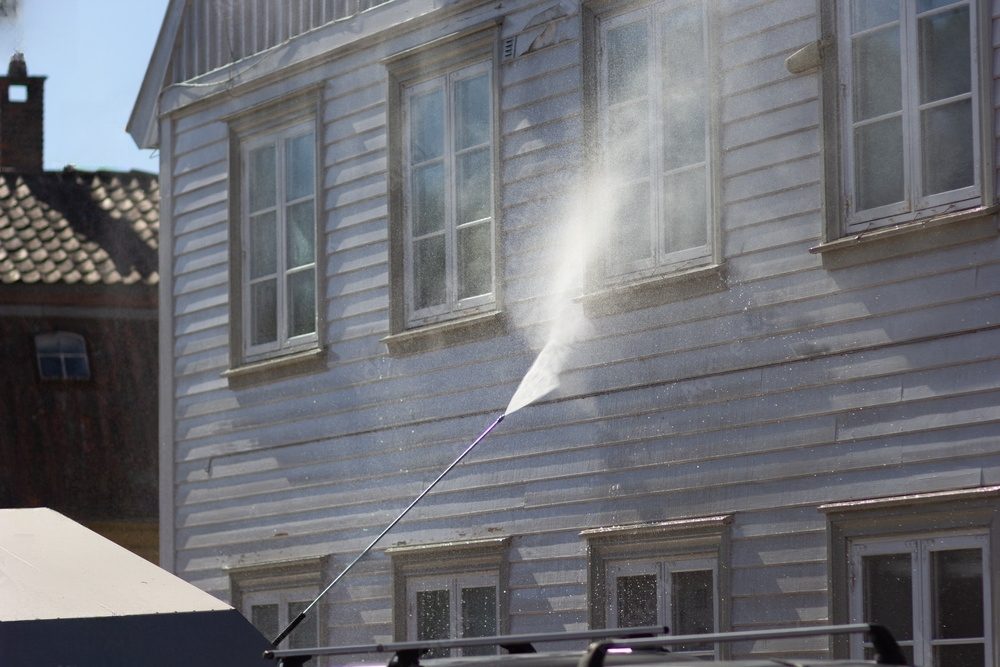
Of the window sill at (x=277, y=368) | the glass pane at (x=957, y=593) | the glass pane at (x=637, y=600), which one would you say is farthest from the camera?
the window sill at (x=277, y=368)

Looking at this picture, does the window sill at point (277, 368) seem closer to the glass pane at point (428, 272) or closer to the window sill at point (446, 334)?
the window sill at point (446, 334)

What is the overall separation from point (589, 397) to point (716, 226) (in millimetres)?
1596

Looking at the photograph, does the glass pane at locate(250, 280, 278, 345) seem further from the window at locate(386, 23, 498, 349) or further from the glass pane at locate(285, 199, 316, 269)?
the window at locate(386, 23, 498, 349)

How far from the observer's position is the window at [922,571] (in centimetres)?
889

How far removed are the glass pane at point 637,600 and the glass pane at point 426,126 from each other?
3748mm

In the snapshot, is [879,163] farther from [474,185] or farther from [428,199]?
[428,199]

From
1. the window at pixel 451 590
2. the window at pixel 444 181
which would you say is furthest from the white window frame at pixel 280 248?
the window at pixel 451 590

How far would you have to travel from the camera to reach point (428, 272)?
13.1 metres

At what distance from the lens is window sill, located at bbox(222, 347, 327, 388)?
14086 mm

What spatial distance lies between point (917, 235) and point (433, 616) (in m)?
5.17

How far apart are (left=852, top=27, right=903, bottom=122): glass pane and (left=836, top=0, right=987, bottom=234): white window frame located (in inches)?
1.8

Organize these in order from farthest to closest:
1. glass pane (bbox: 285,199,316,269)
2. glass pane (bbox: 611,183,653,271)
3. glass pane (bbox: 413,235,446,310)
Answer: glass pane (bbox: 285,199,316,269) → glass pane (bbox: 413,235,446,310) → glass pane (bbox: 611,183,653,271)

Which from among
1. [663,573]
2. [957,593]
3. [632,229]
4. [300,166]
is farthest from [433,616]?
[957,593]

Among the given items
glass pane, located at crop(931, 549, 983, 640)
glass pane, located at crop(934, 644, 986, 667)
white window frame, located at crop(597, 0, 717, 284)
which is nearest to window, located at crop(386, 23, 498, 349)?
white window frame, located at crop(597, 0, 717, 284)
